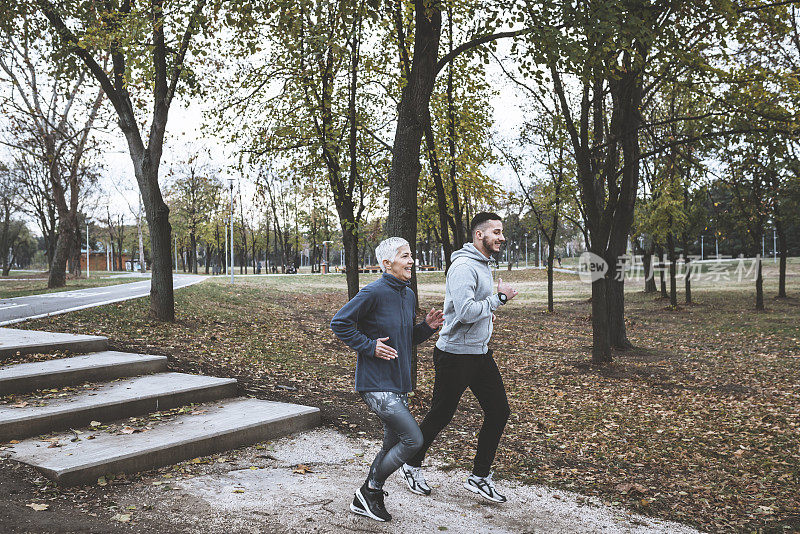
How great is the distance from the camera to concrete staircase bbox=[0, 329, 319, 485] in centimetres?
453

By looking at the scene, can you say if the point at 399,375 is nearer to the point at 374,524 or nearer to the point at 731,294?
the point at 374,524

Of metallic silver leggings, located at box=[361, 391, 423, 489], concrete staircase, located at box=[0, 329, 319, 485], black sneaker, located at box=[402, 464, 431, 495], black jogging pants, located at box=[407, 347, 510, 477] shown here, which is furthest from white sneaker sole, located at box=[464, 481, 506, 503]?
concrete staircase, located at box=[0, 329, 319, 485]

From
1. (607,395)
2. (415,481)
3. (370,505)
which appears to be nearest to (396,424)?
(370,505)

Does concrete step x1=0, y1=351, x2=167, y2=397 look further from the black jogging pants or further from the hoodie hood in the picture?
the hoodie hood

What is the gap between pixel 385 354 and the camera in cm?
372

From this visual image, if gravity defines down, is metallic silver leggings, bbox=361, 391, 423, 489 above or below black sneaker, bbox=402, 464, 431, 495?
above

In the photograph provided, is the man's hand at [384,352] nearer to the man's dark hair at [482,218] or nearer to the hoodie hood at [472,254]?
the hoodie hood at [472,254]

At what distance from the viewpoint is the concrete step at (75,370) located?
579 cm

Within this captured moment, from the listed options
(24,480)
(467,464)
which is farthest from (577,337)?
(24,480)

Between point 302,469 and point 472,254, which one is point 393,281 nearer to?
point 472,254

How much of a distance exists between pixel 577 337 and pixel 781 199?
508 inches

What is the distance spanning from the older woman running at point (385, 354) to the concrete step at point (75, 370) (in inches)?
155

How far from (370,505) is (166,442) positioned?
2017 millimetres

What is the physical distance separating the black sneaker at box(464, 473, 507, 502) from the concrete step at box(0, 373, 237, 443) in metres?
3.41
